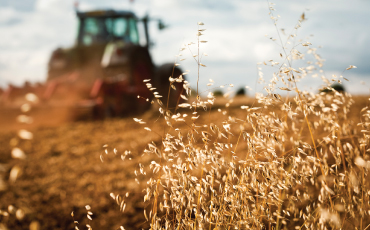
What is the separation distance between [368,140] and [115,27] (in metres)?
8.33

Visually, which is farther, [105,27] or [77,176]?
[105,27]

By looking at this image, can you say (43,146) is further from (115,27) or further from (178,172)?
(178,172)

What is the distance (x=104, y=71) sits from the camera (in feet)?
28.3

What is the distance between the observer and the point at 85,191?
3771mm

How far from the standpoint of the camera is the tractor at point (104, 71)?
7492 millimetres

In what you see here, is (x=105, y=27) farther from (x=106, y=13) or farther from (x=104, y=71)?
(x=104, y=71)

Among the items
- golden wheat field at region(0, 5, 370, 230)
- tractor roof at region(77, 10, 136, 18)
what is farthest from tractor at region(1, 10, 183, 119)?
golden wheat field at region(0, 5, 370, 230)

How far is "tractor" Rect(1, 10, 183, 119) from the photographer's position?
7492 millimetres

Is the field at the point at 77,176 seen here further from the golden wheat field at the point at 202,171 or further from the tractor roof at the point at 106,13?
the tractor roof at the point at 106,13

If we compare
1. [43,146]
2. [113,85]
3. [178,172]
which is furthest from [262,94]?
[113,85]

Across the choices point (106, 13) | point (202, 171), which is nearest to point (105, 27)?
point (106, 13)

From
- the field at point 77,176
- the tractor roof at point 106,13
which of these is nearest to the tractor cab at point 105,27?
the tractor roof at point 106,13

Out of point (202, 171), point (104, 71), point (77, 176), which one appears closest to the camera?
point (202, 171)

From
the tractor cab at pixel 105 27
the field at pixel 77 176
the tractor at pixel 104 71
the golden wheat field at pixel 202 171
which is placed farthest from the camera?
the tractor cab at pixel 105 27
